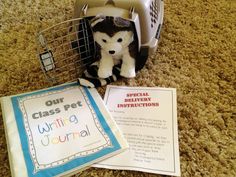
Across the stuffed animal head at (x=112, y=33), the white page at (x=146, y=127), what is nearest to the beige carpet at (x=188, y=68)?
the white page at (x=146, y=127)

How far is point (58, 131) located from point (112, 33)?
29 centimetres

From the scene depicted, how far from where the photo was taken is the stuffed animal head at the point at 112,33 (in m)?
0.70

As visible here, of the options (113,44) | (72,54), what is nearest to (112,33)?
(113,44)

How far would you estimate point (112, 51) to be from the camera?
746mm

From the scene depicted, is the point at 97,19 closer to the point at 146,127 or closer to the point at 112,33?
the point at 112,33

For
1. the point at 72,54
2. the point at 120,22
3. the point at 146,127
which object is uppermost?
the point at 120,22

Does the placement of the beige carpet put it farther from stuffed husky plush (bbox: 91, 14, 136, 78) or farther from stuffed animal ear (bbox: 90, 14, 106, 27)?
stuffed animal ear (bbox: 90, 14, 106, 27)

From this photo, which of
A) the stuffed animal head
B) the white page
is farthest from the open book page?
the stuffed animal head

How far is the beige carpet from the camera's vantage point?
0.67 meters

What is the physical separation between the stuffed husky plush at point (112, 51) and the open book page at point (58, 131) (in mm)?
51

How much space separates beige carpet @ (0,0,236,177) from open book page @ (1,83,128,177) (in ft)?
0.11

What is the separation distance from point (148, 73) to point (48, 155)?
38 centimetres

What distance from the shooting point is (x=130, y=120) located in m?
0.73

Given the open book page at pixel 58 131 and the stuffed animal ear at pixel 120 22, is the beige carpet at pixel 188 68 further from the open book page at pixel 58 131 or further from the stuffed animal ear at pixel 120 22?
the stuffed animal ear at pixel 120 22
